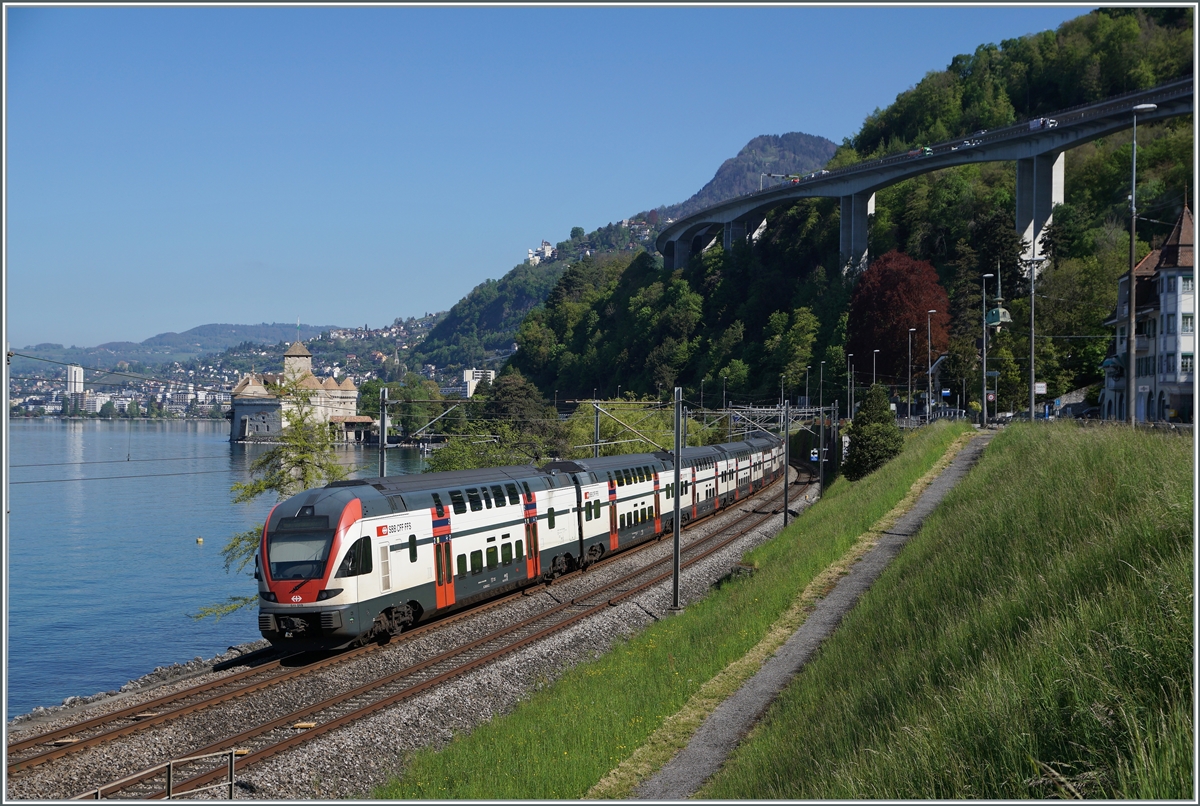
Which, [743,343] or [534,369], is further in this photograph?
[534,369]

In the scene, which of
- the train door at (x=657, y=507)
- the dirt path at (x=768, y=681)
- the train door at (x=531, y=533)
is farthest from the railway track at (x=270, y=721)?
the train door at (x=657, y=507)

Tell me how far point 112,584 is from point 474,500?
35299 millimetres

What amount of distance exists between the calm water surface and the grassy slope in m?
11.9

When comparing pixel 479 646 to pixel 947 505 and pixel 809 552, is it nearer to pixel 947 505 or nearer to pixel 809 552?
pixel 809 552

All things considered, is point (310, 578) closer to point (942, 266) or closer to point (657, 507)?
point (657, 507)

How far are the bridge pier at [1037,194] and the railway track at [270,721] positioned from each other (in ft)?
285

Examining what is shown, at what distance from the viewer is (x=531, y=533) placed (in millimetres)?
30656

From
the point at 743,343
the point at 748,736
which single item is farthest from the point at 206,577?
the point at 743,343

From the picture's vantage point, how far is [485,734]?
56.3ft

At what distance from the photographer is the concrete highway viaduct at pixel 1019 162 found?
90.9m

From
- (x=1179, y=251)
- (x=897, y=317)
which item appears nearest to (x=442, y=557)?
(x=1179, y=251)

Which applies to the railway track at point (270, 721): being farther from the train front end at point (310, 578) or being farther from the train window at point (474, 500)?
the train window at point (474, 500)

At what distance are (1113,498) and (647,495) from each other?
28.0m

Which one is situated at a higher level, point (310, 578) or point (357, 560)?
point (357, 560)
